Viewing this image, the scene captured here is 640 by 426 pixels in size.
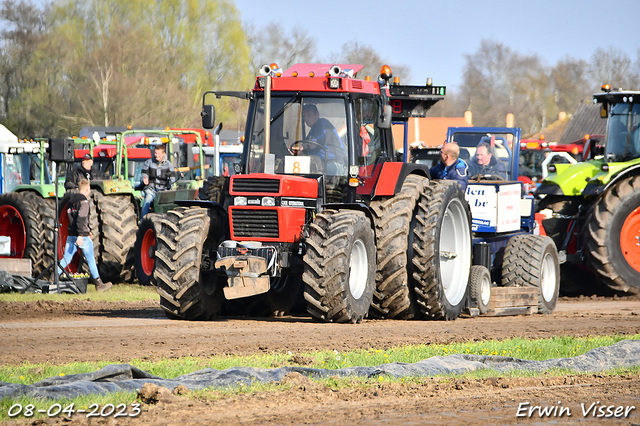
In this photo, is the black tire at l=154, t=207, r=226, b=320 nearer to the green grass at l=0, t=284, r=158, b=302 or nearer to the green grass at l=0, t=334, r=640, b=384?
the green grass at l=0, t=334, r=640, b=384

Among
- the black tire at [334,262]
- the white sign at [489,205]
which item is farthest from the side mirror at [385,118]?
the white sign at [489,205]

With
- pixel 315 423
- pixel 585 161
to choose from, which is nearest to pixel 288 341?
pixel 315 423

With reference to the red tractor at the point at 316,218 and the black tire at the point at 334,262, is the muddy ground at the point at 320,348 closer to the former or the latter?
the black tire at the point at 334,262

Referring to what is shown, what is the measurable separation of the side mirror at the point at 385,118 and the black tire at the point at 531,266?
3173 mm

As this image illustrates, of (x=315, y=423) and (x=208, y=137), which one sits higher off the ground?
(x=208, y=137)

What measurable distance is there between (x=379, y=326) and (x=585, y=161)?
796 centimetres

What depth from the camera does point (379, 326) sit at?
9.05 m

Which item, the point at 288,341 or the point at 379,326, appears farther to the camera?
the point at 379,326

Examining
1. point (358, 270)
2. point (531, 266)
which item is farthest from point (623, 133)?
point (358, 270)

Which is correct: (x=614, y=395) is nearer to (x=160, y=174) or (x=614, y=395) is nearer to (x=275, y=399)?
(x=275, y=399)

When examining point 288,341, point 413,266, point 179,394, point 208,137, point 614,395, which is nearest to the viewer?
point 179,394

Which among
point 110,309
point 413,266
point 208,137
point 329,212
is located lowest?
point 110,309

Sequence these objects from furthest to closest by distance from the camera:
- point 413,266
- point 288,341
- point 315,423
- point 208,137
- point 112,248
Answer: point 208,137 < point 112,248 < point 413,266 < point 288,341 < point 315,423

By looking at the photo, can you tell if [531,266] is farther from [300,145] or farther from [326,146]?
[300,145]
